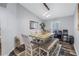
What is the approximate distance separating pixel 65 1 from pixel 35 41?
0.95 meters

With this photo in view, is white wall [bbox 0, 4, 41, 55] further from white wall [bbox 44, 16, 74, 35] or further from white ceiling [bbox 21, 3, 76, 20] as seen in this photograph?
white wall [bbox 44, 16, 74, 35]

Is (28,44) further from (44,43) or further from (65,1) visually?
(65,1)

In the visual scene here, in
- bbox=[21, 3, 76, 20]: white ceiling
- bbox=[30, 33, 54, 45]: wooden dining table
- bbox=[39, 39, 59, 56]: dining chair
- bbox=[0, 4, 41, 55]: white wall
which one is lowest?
bbox=[39, 39, 59, 56]: dining chair

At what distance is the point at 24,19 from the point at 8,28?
0.35m

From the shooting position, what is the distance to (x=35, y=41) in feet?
6.75

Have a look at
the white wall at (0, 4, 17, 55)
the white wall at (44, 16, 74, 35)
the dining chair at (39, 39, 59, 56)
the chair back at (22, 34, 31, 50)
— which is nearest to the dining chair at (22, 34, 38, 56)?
the chair back at (22, 34, 31, 50)

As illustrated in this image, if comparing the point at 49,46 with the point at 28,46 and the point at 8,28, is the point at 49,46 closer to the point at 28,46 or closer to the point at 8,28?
the point at 28,46

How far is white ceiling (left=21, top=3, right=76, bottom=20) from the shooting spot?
201 centimetres

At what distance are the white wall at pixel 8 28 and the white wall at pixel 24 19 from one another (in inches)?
3.7

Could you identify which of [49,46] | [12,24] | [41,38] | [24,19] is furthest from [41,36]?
[12,24]

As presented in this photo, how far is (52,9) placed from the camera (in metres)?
2.07

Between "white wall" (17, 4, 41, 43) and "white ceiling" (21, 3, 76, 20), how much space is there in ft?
0.27

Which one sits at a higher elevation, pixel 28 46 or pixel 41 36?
pixel 41 36

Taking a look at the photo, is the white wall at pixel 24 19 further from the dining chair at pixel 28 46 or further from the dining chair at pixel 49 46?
the dining chair at pixel 49 46
